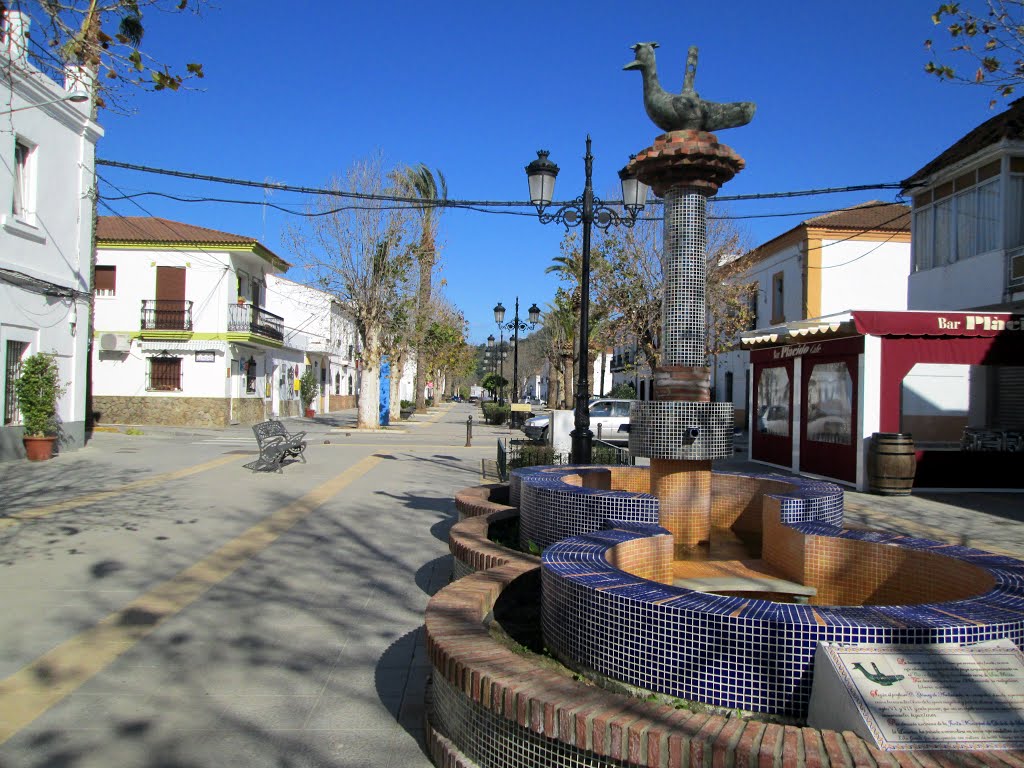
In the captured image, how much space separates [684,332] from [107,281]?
97.3 ft

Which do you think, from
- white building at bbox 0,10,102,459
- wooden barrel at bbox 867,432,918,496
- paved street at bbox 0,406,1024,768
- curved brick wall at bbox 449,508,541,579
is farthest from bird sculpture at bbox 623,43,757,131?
white building at bbox 0,10,102,459

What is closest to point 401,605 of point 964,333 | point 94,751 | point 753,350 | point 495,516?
point 495,516

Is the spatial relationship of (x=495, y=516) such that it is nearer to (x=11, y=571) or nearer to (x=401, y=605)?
(x=401, y=605)

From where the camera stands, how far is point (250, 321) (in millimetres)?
32281

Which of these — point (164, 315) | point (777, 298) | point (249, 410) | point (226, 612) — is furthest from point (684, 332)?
point (249, 410)

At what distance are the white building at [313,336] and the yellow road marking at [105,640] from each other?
27660 millimetres

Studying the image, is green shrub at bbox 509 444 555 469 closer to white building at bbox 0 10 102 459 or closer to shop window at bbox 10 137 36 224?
white building at bbox 0 10 102 459

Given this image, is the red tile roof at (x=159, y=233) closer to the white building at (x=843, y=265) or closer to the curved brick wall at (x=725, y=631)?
the white building at (x=843, y=265)

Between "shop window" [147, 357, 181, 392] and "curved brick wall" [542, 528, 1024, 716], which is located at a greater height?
"shop window" [147, 357, 181, 392]

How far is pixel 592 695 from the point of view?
295cm

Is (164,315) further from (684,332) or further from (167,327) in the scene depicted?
(684,332)

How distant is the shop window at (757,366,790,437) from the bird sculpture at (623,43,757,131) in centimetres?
1051

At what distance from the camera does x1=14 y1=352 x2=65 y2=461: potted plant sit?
1536 centimetres

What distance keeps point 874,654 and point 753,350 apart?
15793 mm
